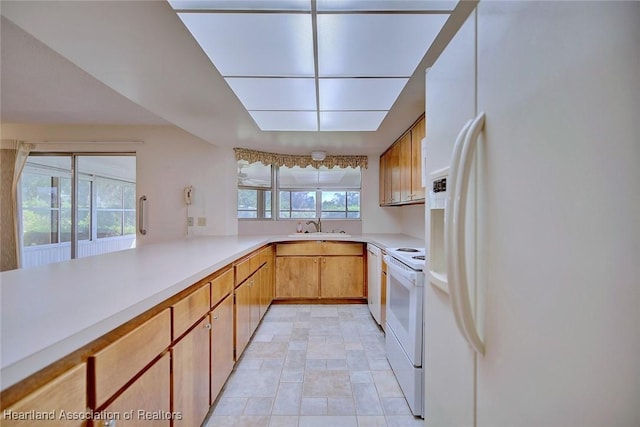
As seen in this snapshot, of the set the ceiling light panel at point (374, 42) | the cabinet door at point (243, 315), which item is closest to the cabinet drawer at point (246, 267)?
the cabinet door at point (243, 315)

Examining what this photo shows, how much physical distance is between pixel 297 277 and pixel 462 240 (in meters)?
2.93

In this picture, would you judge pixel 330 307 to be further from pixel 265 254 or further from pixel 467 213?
pixel 467 213

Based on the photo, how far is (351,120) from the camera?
2.42 metres

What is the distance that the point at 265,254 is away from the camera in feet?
9.96

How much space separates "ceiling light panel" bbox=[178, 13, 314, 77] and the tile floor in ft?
6.65

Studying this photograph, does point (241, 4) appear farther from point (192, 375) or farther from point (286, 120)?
point (192, 375)

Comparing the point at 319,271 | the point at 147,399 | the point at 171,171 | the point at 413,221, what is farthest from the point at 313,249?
the point at 147,399

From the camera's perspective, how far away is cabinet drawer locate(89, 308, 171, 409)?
0.71 metres

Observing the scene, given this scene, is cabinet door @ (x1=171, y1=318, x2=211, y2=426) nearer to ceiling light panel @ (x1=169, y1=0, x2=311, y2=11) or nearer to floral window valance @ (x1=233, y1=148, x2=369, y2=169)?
ceiling light panel @ (x1=169, y1=0, x2=311, y2=11)

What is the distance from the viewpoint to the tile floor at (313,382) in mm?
1549

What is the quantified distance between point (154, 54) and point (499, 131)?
1.71 meters

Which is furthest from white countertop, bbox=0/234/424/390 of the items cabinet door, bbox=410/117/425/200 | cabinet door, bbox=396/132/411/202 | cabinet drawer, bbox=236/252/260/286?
cabinet door, bbox=396/132/411/202

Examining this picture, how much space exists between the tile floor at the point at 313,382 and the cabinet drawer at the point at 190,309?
0.70m

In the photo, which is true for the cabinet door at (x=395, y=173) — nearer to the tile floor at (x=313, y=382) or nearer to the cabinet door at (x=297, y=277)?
the cabinet door at (x=297, y=277)
